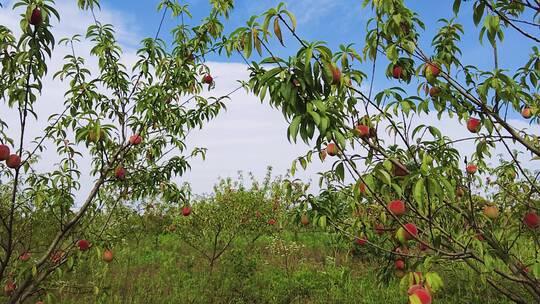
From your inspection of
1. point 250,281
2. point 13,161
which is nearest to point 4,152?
point 13,161

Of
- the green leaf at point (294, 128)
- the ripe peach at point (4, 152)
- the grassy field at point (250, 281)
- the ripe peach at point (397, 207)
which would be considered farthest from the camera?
the grassy field at point (250, 281)

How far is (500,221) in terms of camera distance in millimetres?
3148

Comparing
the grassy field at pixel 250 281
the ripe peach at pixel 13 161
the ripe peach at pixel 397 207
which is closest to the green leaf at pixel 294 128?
the ripe peach at pixel 397 207

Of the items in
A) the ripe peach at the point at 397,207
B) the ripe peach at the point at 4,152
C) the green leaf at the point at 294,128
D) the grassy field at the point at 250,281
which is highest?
A: the ripe peach at the point at 4,152

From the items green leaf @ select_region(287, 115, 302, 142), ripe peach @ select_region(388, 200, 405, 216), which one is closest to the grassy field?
ripe peach @ select_region(388, 200, 405, 216)

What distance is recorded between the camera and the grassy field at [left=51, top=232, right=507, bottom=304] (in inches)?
236

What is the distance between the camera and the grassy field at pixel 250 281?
5988 millimetres

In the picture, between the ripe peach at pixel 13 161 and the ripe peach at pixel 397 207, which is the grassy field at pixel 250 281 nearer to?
the ripe peach at pixel 13 161

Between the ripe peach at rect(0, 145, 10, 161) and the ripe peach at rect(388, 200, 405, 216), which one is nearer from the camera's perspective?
the ripe peach at rect(388, 200, 405, 216)

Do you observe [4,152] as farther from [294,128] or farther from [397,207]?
[397,207]

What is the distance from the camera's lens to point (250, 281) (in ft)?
22.1

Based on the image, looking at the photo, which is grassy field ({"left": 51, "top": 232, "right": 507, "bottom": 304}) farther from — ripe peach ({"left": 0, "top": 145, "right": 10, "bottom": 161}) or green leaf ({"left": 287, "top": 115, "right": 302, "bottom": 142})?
green leaf ({"left": 287, "top": 115, "right": 302, "bottom": 142})

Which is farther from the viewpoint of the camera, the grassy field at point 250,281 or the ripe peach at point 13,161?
the grassy field at point 250,281

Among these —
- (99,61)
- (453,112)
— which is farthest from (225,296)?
(453,112)
